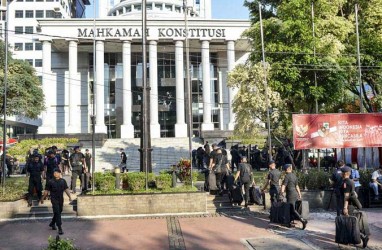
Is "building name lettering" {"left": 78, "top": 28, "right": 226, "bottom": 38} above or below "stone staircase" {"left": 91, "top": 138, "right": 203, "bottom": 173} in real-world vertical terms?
above

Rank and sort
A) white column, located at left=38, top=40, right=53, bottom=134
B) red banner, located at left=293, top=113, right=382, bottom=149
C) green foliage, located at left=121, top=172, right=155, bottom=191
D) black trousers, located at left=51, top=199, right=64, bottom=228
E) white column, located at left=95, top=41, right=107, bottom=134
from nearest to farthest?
black trousers, located at left=51, top=199, right=64, bottom=228 < green foliage, located at left=121, top=172, right=155, bottom=191 < red banner, located at left=293, top=113, right=382, bottom=149 < white column, located at left=38, top=40, right=53, bottom=134 < white column, located at left=95, top=41, right=107, bottom=134

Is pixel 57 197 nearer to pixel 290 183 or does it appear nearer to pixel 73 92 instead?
pixel 290 183

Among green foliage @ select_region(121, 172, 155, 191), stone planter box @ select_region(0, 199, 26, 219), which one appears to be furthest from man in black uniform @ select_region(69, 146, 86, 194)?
stone planter box @ select_region(0, 199, 26, 219)

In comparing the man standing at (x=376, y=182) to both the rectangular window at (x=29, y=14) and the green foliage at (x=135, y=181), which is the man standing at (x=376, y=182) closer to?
the green foliage at (x=135, y=181)

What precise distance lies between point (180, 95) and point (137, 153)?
40.9ft

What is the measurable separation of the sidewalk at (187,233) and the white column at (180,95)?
31.7 metres

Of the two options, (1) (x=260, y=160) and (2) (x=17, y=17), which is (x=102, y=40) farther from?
(2) (x=17, y=17)

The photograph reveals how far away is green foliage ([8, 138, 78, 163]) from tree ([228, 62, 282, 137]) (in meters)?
16.9

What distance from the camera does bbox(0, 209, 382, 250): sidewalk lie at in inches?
368

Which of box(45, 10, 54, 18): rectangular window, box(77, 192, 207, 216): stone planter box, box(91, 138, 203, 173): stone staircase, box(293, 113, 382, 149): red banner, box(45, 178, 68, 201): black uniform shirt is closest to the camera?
box(45, 178, 68, 201): black uniform shirt

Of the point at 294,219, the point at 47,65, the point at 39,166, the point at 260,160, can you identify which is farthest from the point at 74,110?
the point at 294,219

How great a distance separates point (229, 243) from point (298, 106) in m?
16.7

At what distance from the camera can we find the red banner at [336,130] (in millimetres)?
16125

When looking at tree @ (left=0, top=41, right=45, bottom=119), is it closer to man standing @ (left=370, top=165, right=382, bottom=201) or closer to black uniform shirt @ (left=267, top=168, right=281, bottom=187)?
black uniform shirt @ (left=267, top=168, right=281, bottom=187)
